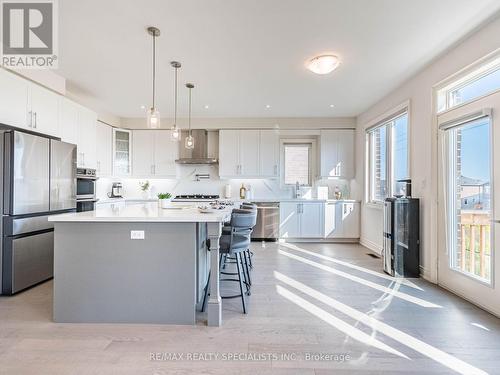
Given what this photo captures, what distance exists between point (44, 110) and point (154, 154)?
8.34 feet

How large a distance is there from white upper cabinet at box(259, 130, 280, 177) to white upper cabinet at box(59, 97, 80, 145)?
3432mm

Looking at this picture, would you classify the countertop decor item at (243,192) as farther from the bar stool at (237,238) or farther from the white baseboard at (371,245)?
the bar stool at (237,238)

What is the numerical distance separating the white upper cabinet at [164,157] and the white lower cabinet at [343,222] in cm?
352

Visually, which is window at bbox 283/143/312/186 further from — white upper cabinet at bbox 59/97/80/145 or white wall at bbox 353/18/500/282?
white upper cabinet at bbox 59/97/80/145

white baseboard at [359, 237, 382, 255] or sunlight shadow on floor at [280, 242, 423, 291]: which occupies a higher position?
white baseboard at [359, 237, 382, 255]

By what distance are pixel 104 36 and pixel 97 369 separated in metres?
2.90

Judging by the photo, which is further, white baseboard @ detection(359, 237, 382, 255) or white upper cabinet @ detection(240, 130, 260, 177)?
white upper cabinet @ detection(240, 130, 260, 177)

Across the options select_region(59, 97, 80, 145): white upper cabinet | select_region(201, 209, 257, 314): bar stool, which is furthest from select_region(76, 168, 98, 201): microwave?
select_region(201, 209, 257, 314): bar stool

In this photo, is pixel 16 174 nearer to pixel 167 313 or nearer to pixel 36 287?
pixel 36 287

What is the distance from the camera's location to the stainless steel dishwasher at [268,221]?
18.0ft

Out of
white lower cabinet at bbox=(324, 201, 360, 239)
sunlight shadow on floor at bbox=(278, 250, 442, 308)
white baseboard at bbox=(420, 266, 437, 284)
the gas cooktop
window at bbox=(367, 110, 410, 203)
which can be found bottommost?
sunlight shadow on floor at bbox=(278, 250, 442, 308)

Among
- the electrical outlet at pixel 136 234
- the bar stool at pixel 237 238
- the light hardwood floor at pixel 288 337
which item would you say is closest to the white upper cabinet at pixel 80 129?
the light hardwood floor at pixel 288 337

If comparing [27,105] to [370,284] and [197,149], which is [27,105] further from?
[370,284]

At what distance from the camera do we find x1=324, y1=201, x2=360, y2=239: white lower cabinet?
216 inches
